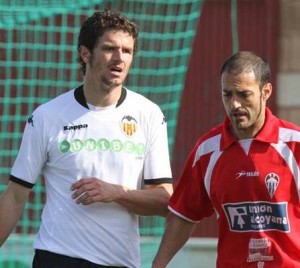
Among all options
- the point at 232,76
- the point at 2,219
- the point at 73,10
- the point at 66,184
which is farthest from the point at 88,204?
the point at 73,10

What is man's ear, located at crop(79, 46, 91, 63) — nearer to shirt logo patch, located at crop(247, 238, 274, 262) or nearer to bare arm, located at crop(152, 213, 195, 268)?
bare arm, located at crop(152, 213, 195, 268)

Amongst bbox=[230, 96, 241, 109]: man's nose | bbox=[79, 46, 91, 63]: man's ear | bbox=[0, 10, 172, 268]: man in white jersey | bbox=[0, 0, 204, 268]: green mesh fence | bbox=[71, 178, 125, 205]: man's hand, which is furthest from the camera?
bbox=[0, 0, 204, 268]: green mesh fence

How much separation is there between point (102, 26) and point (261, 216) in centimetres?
120

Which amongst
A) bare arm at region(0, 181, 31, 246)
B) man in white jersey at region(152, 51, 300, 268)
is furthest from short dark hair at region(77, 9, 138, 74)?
bare arm at region(0, 181, 31, 246)

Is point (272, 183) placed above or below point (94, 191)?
above

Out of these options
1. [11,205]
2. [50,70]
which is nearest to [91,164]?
[11,205]

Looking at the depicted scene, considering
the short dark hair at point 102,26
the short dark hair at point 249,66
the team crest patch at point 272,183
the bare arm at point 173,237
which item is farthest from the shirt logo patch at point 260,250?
the short dark hair at point 102,26

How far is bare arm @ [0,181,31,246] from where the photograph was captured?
5484 millimetres

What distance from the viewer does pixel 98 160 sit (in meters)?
5.31

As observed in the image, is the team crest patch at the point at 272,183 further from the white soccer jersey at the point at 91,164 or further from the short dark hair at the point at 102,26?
the short dark hair at the point at 102,26

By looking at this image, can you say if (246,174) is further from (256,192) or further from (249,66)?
(249,66)

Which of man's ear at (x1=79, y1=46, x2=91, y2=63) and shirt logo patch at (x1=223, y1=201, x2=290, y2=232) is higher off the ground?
man's ear at (x1=79, y1=46, x2=91, y2=63)

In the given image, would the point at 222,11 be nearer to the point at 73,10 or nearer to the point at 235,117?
the point at 73,10

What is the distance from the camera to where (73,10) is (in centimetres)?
872
